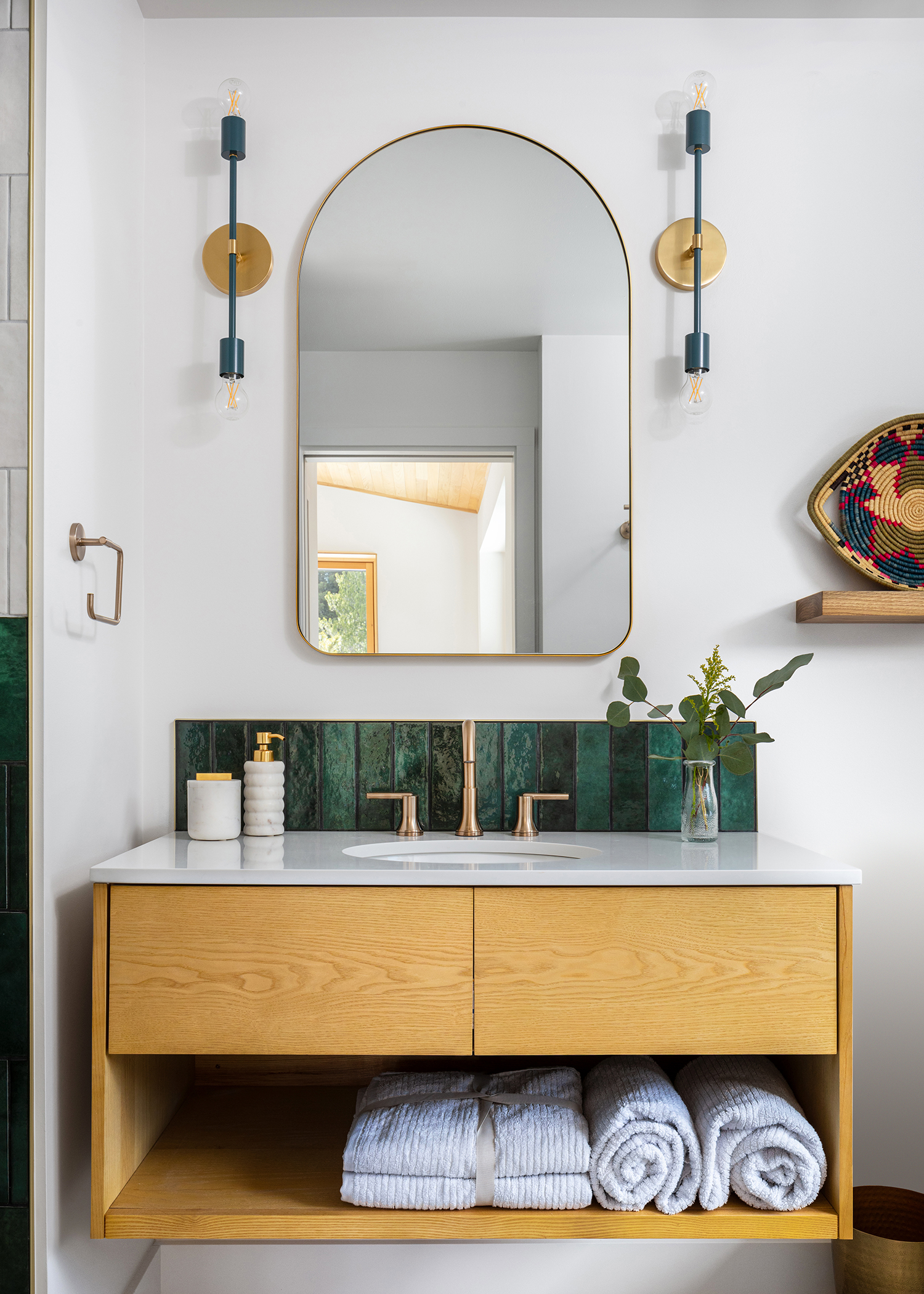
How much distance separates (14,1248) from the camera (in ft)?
4.08

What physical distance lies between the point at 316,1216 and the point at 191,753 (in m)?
0.80

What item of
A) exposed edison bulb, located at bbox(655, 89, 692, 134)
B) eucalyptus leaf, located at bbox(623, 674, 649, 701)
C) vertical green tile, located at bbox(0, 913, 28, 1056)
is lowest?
vertical green tile, located at bbox(0, 913, 28, 1056)

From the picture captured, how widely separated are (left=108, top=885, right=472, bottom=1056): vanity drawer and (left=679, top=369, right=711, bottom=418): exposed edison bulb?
100cm

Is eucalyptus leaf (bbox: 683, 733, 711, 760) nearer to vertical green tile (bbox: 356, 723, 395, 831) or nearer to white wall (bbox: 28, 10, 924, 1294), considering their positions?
white wall (bbox: 28, 10, 924, 1294)

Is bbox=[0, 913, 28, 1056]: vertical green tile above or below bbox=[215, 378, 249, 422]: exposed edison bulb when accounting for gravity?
below

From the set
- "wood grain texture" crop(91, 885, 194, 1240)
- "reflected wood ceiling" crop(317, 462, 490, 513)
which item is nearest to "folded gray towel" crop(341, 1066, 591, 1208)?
"wood grain texture" crop(91, 885, 194, 1240)

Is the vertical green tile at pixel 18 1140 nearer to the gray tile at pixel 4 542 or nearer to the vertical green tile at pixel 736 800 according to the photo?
the gray tile at pixel 4 542

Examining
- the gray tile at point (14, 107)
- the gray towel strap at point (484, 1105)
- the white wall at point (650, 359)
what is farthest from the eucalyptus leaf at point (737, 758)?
the gray tile at point (14, 107)

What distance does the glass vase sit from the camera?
150 centimetres

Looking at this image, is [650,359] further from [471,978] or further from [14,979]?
[14,979]

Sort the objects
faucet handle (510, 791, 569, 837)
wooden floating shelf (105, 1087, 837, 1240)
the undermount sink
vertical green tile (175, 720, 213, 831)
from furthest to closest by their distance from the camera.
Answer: vertical green tile (175, 720, 213, 831) → faucet handle (510, 791, 569, 837) → the undermount sink → wooden floating shelf (105, 1087, 837, 1240)

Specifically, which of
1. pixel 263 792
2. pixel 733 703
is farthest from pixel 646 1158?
pixel 263 792

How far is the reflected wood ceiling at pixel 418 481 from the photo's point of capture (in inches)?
66.3

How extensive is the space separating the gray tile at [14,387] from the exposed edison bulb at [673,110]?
1.23 meters
